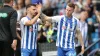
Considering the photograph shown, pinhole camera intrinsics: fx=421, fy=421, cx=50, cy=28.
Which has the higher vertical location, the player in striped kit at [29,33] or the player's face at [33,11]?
the player's face at [33,11]

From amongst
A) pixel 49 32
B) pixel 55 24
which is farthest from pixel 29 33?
pixel 55 24

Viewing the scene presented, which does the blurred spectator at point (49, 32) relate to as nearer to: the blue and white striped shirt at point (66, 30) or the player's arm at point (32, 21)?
the player's arm at point (32, 21)

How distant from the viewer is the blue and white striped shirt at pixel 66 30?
10750mm

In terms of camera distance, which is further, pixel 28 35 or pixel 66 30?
pixel 28 35

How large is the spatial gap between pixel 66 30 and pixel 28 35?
43.3 inches

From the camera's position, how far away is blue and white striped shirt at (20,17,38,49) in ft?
36.7

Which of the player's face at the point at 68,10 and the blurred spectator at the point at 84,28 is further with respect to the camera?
the blurred spectator at the point at 84,28

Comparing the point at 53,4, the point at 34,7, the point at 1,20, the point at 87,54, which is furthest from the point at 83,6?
the point at 1,20

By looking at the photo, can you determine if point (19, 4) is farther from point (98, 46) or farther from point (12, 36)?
point (12, 36)

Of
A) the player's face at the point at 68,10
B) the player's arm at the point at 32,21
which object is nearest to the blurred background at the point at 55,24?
the player's arm at the point at 32,21

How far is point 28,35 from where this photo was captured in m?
11.2

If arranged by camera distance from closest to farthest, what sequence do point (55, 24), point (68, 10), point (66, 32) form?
point (68, 10), point (66, 32), point (55, 24)

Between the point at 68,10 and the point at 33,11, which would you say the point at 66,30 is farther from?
the point at 33,11

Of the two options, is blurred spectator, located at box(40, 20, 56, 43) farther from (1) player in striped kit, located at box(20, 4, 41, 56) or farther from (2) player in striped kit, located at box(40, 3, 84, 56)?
(2) player in striped kit, located at box(40, 3, 84, 56)
